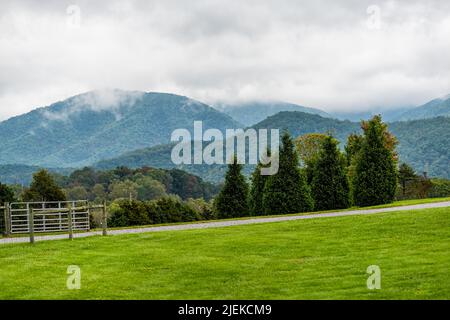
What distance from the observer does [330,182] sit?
151 feet

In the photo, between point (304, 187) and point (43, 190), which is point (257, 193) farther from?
point (43, 190)

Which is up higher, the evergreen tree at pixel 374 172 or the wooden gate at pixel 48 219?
the evergreen tree at pixel 374 172

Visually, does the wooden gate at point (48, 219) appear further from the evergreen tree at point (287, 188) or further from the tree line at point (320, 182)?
the tree line at point (320, 182)

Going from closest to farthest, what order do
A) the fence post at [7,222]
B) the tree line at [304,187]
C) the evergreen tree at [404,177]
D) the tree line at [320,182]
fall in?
1. the fence post at [7,222]
2. the tree line at [320,182]
3. the tree line at [304,187]
4. the evergreen tree at [404,177]

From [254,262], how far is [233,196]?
3480 cm

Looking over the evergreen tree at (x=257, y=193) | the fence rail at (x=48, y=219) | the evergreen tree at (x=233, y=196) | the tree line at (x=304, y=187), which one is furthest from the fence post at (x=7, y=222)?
the evergreen tree at (x=233, y=196)

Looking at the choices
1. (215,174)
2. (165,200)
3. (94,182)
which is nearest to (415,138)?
(215,174)

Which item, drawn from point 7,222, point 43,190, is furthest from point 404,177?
point 7,222

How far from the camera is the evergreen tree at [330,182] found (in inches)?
1804

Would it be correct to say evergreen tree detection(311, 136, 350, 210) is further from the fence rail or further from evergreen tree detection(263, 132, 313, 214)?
the fence rail

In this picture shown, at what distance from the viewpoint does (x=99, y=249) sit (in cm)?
2031

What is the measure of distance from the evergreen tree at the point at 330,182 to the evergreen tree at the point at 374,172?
2.47 meters

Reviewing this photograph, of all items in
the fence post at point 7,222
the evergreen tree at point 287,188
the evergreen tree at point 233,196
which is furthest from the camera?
the evergreen tree at point 233,196
